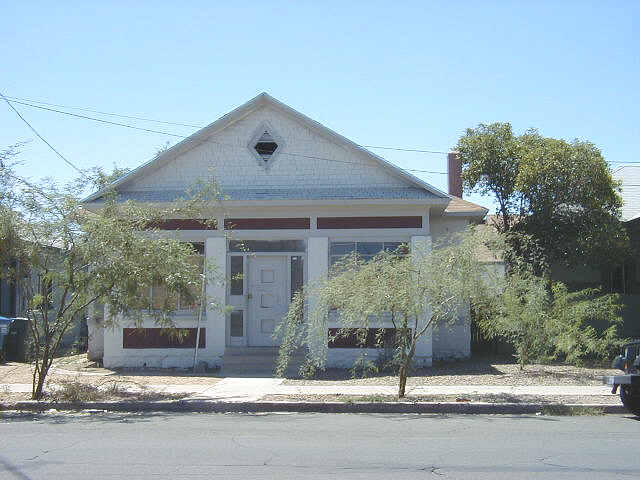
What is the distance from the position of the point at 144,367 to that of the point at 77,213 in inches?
212

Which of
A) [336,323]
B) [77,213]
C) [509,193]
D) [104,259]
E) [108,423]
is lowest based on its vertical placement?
[108,423]

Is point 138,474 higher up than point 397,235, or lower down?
lower down

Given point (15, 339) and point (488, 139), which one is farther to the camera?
point (488, 139)

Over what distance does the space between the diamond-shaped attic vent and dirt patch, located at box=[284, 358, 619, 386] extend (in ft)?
17.5

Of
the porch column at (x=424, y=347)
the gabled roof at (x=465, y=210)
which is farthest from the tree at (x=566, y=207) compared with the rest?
the porch column at (x=424, y=347)

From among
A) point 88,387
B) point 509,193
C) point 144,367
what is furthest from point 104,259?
point 509,193

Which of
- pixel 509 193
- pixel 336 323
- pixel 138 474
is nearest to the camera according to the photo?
pixel 138 474

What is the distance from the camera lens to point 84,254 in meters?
12.4

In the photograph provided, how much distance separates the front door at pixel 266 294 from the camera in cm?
1706

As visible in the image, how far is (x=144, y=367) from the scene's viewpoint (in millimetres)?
16734

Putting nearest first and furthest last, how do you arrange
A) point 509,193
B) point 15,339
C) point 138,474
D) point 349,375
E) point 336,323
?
point 138,474, point 349,375, point 336,323, point 15,339, point 509,193

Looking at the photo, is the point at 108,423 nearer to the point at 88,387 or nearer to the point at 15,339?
the point at 88,387

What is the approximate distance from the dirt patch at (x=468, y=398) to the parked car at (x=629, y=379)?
812 millimetres

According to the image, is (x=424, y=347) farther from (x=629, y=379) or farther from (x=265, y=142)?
(x=629, y=379)
